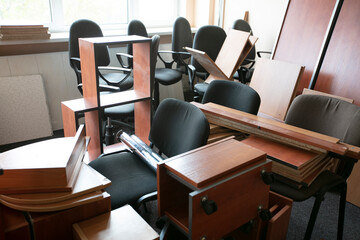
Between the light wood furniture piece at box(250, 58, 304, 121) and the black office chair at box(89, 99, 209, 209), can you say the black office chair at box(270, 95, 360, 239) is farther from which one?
the light wood furniture piece at box(250, 58, 304, 121)

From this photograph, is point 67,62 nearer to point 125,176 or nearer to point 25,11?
point 25,11

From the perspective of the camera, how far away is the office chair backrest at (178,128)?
159 centimetres

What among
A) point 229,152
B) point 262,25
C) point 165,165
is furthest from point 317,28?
point 165,165

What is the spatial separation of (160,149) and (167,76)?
184cm

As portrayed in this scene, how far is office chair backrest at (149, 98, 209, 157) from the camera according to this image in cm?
159

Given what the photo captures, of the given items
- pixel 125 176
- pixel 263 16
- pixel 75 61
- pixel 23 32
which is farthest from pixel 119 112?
pixel 263 16

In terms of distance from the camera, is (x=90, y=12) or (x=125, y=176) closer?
(x=125, y=176)

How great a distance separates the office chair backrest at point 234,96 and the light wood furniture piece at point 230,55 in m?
0.97

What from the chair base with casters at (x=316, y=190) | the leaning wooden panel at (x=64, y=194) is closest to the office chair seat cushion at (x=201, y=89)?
the chair base with casters at (x=316, y=190)

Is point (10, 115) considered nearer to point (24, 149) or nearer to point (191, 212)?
point (24, 149)

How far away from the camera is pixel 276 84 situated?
116 inches

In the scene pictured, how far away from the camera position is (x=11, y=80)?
10.1 feet

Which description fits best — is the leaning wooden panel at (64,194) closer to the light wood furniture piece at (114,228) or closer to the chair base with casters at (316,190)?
the light wood furniture piece at (114,228)

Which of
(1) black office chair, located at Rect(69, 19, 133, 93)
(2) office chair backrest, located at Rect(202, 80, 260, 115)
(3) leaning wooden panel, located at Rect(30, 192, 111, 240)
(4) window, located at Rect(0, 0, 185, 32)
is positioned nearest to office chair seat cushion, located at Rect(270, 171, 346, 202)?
(2) office chair backrest, located at Rect(202, 80, 260, 115)
